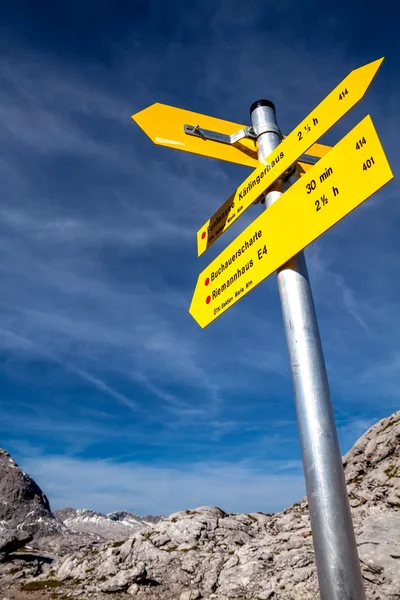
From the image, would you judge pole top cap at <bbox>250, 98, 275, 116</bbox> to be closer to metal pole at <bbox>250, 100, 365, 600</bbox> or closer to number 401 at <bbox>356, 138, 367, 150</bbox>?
number 401 at <bbox>356, 138, 367, 150</bbox>

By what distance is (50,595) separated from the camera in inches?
699

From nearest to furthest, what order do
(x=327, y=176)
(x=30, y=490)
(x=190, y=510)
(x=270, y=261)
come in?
(x=327, y=176), (x=270, y=261), (x=190, y=510), (x=30, y=490)

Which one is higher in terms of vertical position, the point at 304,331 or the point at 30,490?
the point at 30,490

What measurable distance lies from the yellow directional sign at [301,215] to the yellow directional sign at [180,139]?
1.37m

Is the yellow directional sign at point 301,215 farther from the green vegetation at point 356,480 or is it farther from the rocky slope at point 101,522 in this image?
the rocky slope at point 101,522

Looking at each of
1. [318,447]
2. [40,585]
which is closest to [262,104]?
[318,447]

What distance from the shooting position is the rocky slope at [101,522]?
49.1 meters

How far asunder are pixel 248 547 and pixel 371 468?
7.51 metres

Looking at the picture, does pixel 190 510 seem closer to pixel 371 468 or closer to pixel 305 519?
pixel 305 519

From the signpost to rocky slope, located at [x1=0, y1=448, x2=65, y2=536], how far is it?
1422 inches

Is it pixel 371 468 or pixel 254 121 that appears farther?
pixel 371 468

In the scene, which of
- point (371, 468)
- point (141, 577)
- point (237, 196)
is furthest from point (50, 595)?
point (237, 196)

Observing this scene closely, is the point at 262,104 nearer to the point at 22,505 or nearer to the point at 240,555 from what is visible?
the point at 240,555

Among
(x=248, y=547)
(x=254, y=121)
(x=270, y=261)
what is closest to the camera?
(x=270, y=261)
